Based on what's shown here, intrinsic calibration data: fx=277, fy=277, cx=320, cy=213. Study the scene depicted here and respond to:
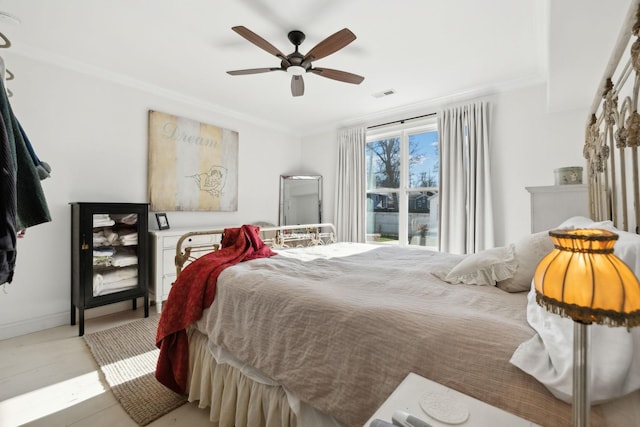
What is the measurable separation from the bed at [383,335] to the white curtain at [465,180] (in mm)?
1332

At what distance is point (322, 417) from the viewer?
107 centimetres

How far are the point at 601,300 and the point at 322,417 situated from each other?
100cm

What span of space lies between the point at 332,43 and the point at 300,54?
0.35 metres

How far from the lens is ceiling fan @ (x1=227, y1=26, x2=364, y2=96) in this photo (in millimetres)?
1883

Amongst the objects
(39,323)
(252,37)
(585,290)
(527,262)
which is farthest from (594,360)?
(39,323)

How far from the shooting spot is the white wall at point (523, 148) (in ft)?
9.37

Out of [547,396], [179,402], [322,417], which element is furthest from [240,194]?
[547,396]

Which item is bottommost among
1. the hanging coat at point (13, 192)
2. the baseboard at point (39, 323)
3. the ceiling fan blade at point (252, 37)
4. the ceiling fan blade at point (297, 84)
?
the baseboard at point (39, 323)

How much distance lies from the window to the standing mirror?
924 mm

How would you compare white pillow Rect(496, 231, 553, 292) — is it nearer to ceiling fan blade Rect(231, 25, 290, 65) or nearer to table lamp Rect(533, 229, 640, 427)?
table lamp Rect(533, 229, 640, 427)

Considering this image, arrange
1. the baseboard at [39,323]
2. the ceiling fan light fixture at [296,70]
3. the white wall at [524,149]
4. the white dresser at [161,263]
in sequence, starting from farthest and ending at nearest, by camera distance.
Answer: the white dresser at [161,263]
the white wall at [524,149]
the baseboard at [39,323]
the ceiling fan light fixture at [296,70]

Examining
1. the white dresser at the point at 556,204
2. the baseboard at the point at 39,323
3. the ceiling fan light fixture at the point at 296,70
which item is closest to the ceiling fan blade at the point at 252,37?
the ceiling fan light fixture at the point at 296,70

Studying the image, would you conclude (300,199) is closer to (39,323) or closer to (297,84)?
(297,84)

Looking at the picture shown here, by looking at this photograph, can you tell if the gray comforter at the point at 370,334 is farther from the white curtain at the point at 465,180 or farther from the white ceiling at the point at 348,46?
the white curtain at the point at 465,180
